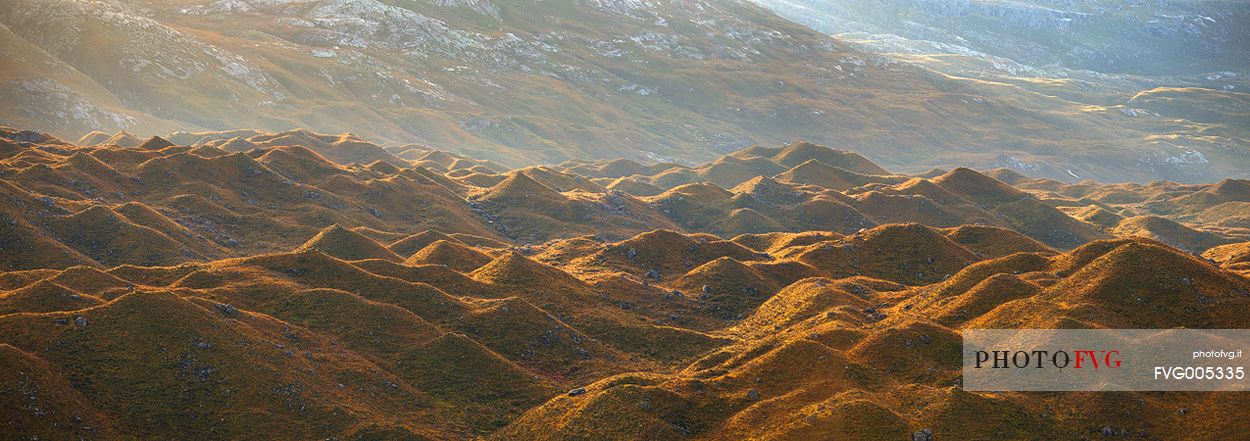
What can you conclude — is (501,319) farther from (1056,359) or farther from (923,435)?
(1056,359)

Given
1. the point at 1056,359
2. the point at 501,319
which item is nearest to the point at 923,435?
the point at 1056,359

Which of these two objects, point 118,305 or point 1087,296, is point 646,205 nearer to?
point 1087,296

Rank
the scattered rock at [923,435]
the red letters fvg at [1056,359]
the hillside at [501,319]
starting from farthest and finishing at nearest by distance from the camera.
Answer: the red letters fvg at [1056,359], the hillside at [501,319], the scattered rock at [923,435]

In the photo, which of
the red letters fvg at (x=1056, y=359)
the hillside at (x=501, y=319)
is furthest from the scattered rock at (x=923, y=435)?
the red letters fvg at (x=1056, y=359)

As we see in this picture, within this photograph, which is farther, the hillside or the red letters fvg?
the red letters fvg

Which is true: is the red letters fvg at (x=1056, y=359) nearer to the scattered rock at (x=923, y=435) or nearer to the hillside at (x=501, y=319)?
the hillside at (x=501, y=319)

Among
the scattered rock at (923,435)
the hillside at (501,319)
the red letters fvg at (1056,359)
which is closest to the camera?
the scattered rock at (923,435)

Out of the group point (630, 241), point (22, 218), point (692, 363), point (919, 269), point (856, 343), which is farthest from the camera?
point (630, 241)

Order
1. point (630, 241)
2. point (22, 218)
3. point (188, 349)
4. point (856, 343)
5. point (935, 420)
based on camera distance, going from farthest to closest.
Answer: point (630, 241)
point (22, 218)
point (856, 343)
point (188, 349)
point (935, 420)

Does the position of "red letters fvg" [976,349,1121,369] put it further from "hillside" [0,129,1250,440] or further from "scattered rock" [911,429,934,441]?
"scattered rock" [911,429,934,441]

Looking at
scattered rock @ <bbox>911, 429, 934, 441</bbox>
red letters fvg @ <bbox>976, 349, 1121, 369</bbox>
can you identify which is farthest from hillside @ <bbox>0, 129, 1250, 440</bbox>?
red letters fvg @ <bbox>976, 349, 1121, 369</bbox>

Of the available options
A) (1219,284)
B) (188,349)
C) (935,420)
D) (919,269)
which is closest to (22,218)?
(188,349)
